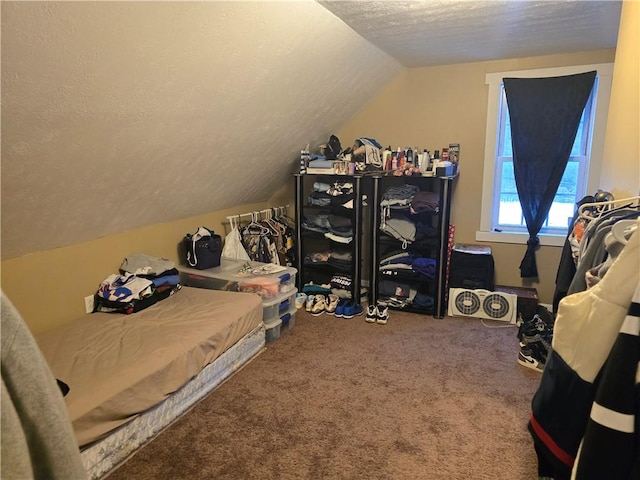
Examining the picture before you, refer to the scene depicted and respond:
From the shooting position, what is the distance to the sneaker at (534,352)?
9.48 ft

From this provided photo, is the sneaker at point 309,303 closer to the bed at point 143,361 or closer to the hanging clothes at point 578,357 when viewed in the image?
the bed at point 143,361

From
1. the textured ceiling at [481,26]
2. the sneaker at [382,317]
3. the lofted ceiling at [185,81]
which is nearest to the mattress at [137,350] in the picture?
the lofted ceiling at [185,81]

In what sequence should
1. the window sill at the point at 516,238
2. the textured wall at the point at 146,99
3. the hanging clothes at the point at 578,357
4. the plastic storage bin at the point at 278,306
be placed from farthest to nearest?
1. the window sill at the point at 516,238
2. the plastic storage bin at the point at 278,306
3. the textured wall at the point at 146,99
4. the hanging clothes at the point at 578,357

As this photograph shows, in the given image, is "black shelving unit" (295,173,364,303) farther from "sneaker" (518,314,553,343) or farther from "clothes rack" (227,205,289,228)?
"sneaker" (518,314,553,343)

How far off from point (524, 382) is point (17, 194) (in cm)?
302

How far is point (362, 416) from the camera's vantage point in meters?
2.38

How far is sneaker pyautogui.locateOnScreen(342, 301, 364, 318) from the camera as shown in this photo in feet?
12.5

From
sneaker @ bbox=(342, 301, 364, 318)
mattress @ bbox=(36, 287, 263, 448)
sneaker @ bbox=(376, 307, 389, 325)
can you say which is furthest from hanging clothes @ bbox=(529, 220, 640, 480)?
sneaker @ bbox=(342, 301, 364, 318)

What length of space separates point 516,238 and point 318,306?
1903mm

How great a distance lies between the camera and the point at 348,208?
13.0ft

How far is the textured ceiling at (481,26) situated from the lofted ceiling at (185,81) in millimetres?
15

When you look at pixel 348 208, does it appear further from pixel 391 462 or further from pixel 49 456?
pixel 49 456

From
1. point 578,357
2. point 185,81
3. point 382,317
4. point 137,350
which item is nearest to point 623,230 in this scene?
point 578,357

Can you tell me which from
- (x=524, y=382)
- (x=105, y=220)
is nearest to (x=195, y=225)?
(x=105, y=220)
